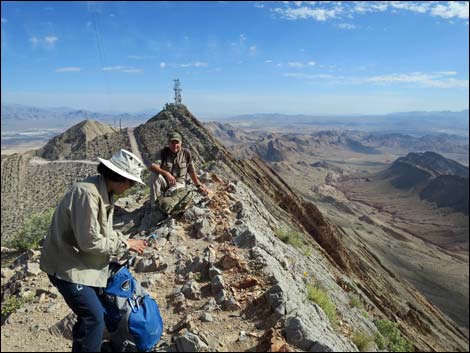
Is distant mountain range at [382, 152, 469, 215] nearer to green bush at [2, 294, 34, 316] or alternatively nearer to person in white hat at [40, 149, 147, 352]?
green bush at [2, 294, 34, 316]

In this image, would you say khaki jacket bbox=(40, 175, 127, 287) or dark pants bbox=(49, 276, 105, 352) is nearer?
khaki jacket bbox=(40, 175, 127, 287)

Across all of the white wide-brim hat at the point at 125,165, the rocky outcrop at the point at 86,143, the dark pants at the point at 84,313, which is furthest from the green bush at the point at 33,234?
the rocky outcrop at the point at 86,143

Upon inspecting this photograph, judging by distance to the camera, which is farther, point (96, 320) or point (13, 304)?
point (13, 304)

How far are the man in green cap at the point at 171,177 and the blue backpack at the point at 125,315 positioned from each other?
192 inches

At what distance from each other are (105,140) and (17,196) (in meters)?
15.3

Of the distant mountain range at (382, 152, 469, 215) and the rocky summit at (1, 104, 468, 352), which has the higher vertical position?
the rocky summit at (1, 104, 468, 352)

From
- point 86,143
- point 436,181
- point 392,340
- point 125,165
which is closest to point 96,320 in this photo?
point 125,165

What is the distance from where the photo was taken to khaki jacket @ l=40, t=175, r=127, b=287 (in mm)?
3557

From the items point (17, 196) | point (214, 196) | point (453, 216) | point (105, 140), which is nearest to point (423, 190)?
point (453, 216)

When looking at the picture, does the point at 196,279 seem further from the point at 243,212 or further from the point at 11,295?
the point at 11,295

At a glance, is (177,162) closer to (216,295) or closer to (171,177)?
(171,177)

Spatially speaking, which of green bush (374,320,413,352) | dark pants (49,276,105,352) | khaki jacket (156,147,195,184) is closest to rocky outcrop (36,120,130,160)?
khaki jacket (156,147,195,184)

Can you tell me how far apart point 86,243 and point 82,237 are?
0.07 metres

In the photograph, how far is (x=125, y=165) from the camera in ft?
12.6
